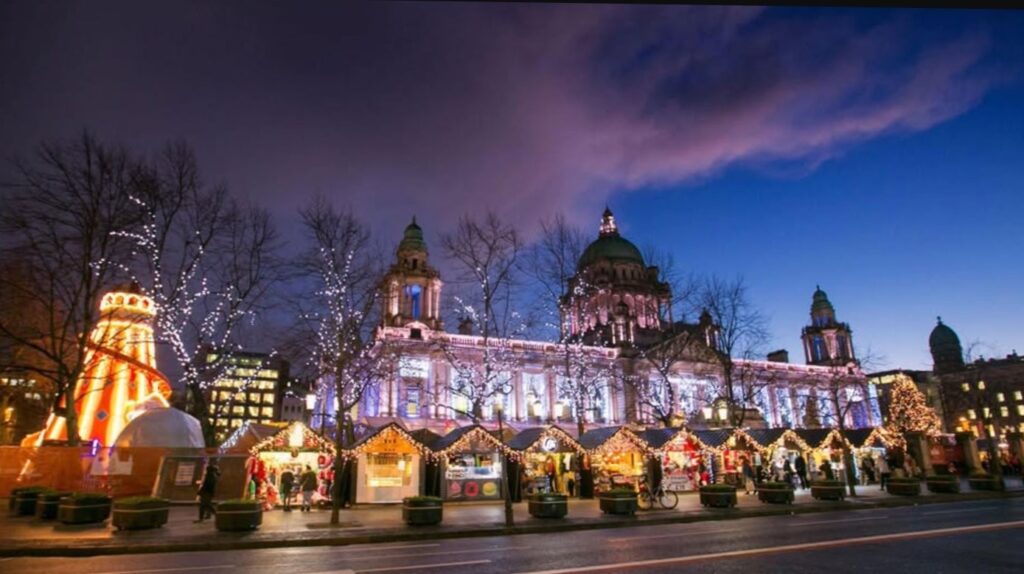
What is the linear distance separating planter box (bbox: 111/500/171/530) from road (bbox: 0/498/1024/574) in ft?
13.7

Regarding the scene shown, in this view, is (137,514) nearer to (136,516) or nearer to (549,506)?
(136,516)

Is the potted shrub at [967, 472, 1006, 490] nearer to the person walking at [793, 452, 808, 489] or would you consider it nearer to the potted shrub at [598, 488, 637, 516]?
the person walking at [793, 452, 808, 489]

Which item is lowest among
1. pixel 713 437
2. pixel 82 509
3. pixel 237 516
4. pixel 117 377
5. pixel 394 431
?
pixel 237 516

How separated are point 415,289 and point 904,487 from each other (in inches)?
1850

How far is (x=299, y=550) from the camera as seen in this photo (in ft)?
46.8

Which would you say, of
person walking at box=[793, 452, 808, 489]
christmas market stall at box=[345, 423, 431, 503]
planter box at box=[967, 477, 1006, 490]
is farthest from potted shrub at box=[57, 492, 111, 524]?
planter box at box=[967, 477, 1006, 490]

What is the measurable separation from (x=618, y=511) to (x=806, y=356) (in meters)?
85.8

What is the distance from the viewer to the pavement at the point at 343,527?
14273 millimetres

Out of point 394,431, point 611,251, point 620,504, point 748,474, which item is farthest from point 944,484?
point 611,251

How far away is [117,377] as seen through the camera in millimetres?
30672

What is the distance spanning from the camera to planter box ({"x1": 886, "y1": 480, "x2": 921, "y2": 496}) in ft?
86.4

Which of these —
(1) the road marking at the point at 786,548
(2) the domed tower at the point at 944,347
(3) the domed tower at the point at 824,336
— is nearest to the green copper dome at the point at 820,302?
(3) the domed tower at the point at 824,336

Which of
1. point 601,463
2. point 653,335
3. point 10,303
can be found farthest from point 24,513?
point 653,335

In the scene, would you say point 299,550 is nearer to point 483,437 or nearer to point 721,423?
point 483,437
